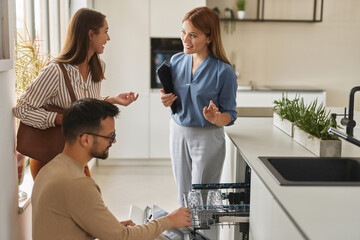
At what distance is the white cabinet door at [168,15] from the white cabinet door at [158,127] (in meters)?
0.66

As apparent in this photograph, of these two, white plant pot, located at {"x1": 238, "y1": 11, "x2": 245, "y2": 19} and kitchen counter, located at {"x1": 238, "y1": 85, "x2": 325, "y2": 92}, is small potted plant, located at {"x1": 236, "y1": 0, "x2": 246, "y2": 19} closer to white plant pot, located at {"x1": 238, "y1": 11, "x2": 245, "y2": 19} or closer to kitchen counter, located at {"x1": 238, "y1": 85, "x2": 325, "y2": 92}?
white plant pot, located at {"x1": 238, "y1": 11, "x2": 245, "y2": 19}

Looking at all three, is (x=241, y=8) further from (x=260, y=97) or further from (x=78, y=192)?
(x=78, y=192)

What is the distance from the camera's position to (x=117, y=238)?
5.26 feet

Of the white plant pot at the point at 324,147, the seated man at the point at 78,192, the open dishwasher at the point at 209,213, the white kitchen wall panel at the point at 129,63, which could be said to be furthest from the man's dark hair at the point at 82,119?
the white kitchen wall panel at the point at 129,63

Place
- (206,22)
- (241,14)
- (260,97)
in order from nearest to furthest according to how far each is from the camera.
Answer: (206,22)
(260,97)
(241,14)

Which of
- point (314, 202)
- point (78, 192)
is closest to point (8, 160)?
point (78, 192)

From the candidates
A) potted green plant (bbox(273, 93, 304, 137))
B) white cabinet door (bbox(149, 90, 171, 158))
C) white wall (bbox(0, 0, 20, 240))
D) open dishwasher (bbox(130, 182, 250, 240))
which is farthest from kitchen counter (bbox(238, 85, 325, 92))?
white wall (bbox(0, 0, 20, 240))

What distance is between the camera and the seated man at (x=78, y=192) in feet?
5.04

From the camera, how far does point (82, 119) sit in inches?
65.3

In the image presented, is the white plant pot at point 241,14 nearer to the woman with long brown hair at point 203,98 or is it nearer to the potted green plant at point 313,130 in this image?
the potted green plant at point 313,130

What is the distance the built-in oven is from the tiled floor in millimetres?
978

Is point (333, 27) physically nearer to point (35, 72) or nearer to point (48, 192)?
point (35, 72)

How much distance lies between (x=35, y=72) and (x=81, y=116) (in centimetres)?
133

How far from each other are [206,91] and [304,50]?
12.8ft
